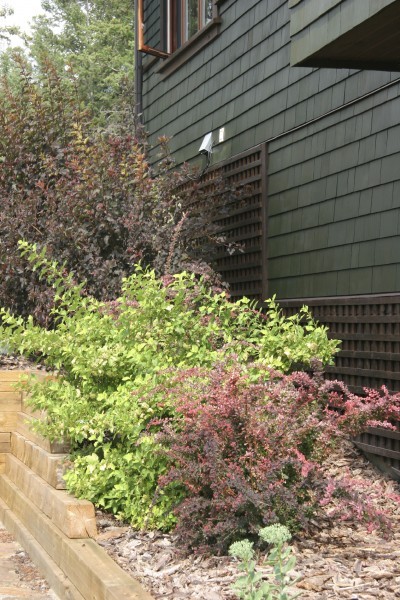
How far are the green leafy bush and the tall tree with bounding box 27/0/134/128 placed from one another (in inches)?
980

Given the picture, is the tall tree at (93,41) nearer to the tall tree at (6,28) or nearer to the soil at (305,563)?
the tall tree at (6,28)

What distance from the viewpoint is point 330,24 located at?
511 centimetres

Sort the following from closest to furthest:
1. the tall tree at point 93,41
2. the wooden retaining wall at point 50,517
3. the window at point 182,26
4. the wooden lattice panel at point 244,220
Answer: the wooden retaining wall at point 50,517
the wooden lattice panel at point 244,220
the window at point 182,26
the tall tree at point 93,41

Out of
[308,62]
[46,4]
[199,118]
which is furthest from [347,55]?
[46,4]

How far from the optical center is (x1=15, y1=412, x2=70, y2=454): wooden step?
5.95 m

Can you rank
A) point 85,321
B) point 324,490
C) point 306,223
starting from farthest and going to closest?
1. point 306,223
2. point 85,321
3. point 324,490

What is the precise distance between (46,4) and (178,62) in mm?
31769

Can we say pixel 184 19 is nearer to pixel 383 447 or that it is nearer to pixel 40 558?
pixel 383 447

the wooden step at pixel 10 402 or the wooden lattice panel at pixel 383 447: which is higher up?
the wooden step at pixel 10 402

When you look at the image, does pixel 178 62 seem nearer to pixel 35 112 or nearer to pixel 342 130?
pixel 35 112

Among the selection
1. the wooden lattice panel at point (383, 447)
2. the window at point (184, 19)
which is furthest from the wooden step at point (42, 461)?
the window at point (184, 19)

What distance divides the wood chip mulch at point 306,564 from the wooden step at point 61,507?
10cm

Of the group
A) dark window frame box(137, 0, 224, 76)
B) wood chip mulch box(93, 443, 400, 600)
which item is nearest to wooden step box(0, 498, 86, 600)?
wood chip mulch box(93, 443, 400, 600)

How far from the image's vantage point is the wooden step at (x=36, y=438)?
5.95 m
